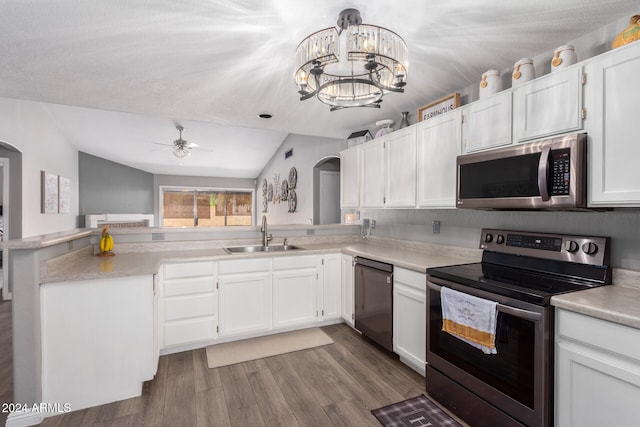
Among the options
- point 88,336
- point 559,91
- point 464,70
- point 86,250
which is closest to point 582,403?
point 559,91

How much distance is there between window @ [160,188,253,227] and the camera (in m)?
9.34

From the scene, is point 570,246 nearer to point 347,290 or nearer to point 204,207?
point 347,290

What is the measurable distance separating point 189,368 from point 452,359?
198 centimetres

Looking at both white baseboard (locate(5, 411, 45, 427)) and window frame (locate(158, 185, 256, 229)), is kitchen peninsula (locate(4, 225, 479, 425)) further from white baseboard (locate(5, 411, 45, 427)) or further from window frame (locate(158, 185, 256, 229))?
window frame (locate(158, 185, 256, 229))

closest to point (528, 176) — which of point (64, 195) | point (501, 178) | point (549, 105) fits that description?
point (501, 178)

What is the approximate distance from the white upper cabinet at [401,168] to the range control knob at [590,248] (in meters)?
1.19

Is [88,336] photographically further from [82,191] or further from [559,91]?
[82,191]

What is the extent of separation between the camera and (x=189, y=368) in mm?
2520

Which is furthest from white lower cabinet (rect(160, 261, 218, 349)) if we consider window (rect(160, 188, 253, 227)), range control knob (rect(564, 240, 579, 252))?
window (rect(160, 188, 253, 227))

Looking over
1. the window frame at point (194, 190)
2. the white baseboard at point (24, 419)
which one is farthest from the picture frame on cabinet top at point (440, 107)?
the window frame at point (194, 190)

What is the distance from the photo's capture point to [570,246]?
1820 mm

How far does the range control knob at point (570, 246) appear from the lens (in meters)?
1.80

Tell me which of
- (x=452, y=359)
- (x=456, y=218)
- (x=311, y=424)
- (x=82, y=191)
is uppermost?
(x=82, y=191)

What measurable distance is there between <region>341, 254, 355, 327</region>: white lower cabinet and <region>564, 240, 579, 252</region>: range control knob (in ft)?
5.82
